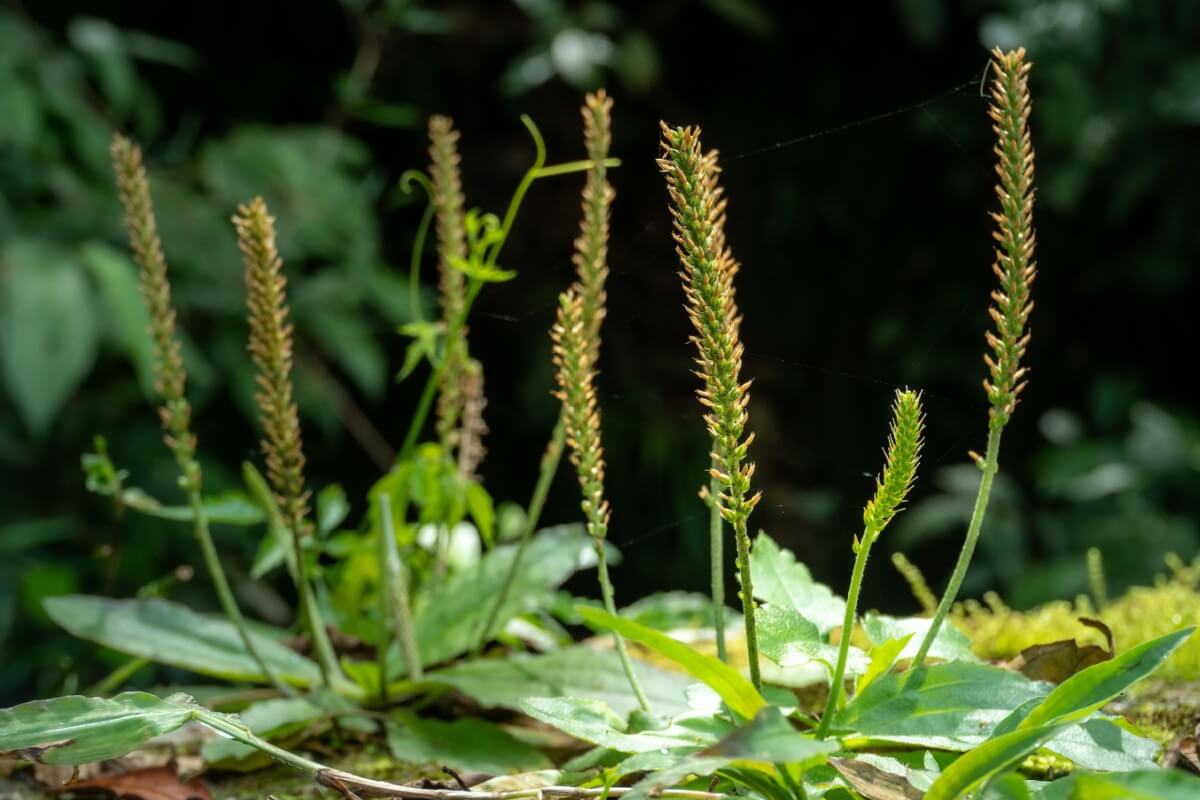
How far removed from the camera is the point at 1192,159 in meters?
3.27

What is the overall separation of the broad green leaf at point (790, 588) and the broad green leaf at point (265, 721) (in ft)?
1.46

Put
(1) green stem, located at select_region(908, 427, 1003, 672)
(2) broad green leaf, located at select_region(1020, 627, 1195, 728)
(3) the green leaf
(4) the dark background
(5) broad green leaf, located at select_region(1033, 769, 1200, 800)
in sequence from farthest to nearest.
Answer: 1. (4) the dark background
2. (3) the green leaf
3. (1) green stem, located at select_region(908, 427, 1003, 672)
4. (2) broad green leaf, located at select_region(1020, 627, 1195, 728)
5. (5) broad green leaf, located at select_region(1033, 769, 1200, 800)

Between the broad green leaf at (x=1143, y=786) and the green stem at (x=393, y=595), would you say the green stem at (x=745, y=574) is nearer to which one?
the broad green leaf at (x=1143, y=786)

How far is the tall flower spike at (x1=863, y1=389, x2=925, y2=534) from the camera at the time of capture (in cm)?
60

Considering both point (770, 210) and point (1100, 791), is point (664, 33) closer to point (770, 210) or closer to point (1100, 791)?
point (770, 210)

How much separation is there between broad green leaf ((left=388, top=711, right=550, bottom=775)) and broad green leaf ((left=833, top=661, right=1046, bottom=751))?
36cm

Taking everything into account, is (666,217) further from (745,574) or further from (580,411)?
(745,574)

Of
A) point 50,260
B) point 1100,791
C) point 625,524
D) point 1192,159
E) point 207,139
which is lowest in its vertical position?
point 625,524

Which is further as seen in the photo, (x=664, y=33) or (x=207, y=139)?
(x=664, y=33)

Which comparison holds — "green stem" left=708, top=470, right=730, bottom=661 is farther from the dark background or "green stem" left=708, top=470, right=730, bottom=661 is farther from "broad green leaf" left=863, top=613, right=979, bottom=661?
the dark background

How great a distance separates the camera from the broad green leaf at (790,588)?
74 centimetres

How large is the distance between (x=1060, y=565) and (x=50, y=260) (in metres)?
2.70

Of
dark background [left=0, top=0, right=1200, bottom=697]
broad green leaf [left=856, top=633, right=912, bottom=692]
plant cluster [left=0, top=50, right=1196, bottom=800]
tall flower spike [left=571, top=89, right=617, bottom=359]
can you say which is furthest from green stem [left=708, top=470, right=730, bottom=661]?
dark background [left=0, top=0, right=1200, bottom=697]

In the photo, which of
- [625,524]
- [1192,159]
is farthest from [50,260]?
[1192,159]
